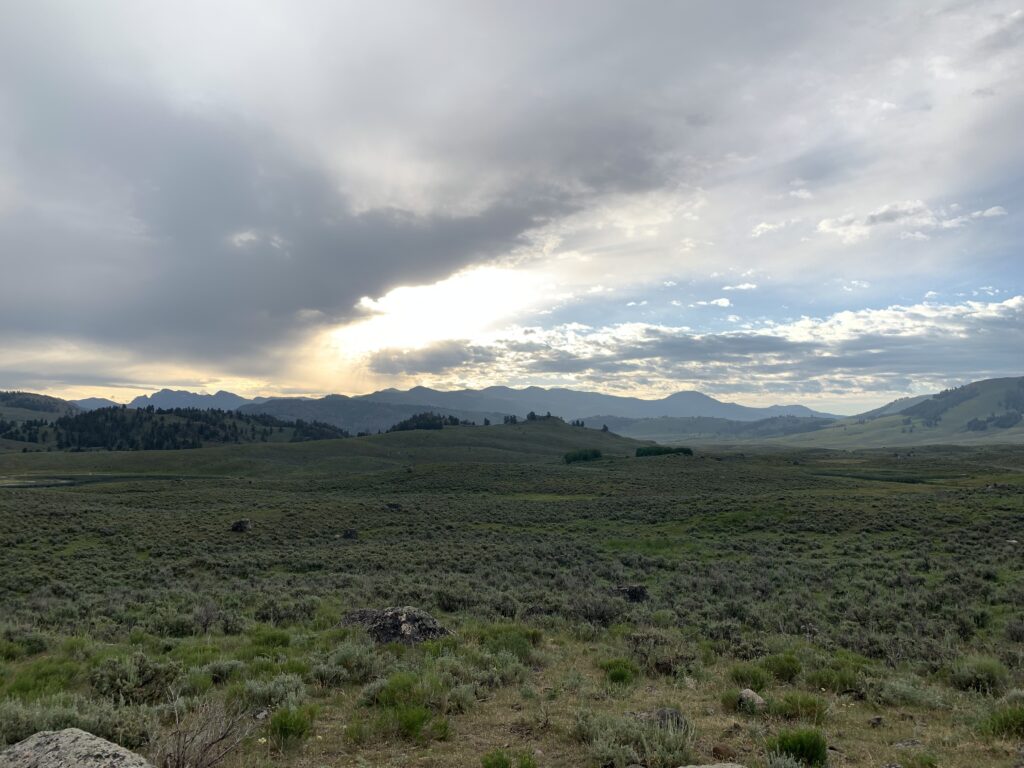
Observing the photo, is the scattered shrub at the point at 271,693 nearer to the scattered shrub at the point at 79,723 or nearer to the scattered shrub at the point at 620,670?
the scattered shrub at the point at 79,723

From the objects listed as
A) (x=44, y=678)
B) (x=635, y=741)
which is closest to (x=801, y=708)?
(x=635, y=741)

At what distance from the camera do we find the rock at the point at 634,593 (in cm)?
1806

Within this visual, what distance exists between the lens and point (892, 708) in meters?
8.62

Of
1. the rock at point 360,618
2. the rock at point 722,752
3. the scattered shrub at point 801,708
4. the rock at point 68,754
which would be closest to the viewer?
the rock at point 68,754

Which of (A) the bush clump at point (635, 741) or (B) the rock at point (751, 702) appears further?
(B) the rock at point (751, 702)

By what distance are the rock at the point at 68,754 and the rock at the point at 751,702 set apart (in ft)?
26.2

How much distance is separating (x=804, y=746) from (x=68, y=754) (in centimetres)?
809

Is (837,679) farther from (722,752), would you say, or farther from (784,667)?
(722,752)

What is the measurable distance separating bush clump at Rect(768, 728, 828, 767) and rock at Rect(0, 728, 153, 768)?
7027 mm

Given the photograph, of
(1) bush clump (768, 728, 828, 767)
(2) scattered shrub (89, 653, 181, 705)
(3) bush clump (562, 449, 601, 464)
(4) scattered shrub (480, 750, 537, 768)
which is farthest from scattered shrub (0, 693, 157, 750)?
(3) bush clump (562, 449, 601, 464)

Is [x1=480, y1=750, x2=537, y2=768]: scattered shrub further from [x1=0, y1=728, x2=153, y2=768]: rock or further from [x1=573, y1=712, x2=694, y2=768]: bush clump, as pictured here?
[x1=0, y1=728, x2=153, y2=768]: rock

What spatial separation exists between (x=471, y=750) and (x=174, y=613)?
1183 cm

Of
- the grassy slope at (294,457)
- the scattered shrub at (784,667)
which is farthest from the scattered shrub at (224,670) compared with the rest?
the grassy slope at (294,457)

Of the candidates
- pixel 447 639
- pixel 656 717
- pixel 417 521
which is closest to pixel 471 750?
pixel 656 717
